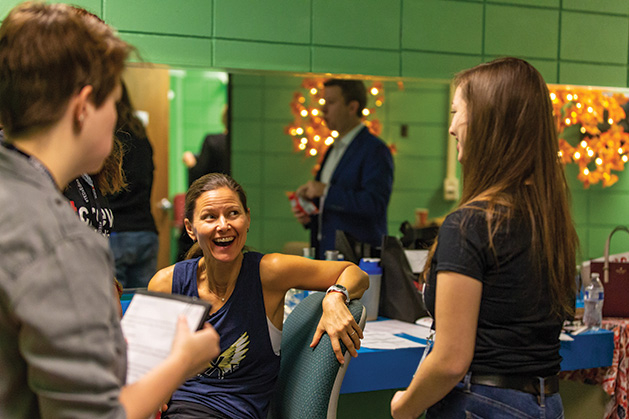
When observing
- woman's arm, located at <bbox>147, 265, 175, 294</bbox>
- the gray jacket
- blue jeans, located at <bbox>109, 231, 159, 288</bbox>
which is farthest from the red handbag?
the gray jacket

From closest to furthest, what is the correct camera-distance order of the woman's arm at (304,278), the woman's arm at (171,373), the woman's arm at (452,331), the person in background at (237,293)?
the woman's arm at (171,373)
the woman's arm at (452,331)
the person in background at (237,293)
the woman's arm at (304,278)

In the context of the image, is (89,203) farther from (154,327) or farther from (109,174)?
(154,327)

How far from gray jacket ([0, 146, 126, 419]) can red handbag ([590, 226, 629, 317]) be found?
244 centimetres

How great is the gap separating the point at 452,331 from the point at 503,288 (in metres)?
0.14

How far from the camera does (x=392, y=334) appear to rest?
2307 millimetres

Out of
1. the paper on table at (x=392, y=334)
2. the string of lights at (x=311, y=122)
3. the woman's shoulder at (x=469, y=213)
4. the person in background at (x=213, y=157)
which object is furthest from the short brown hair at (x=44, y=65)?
the string of lights at (x=311, y=122)

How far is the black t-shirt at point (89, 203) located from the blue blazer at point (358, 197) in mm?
1296

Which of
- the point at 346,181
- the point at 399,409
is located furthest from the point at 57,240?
the point at 346,181

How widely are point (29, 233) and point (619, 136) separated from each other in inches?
132

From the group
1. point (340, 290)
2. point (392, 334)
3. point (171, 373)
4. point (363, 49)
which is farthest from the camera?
point (363, 49)

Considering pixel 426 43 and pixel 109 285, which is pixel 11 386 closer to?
pixel 109 285

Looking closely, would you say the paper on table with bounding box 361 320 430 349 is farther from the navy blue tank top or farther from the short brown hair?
the short brown hair

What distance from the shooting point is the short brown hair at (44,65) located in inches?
30.7

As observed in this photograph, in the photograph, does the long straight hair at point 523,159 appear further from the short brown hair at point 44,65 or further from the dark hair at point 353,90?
the dark hair at point 353,90
